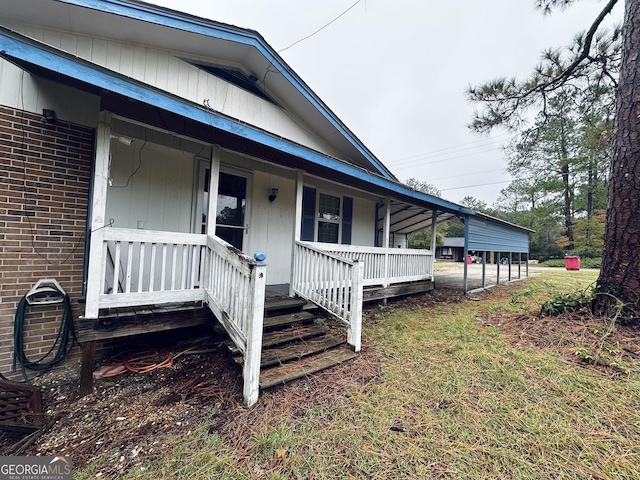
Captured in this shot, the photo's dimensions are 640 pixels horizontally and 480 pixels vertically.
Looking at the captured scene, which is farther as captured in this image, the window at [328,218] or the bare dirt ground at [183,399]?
the window at [328,218]

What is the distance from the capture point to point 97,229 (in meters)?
2.87

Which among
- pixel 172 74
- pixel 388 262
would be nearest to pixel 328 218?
pixel 388 262

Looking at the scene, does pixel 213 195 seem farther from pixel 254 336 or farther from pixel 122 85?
pixel 254 336

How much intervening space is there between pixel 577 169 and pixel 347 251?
3041 centimetres

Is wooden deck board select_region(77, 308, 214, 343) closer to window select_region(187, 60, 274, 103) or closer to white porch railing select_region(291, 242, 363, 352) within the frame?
white porch railing select_region(291, 242, 363, 352)

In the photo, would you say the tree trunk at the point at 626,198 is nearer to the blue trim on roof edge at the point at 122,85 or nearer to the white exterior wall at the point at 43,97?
the blue trim on roof edge at the point at 122,85

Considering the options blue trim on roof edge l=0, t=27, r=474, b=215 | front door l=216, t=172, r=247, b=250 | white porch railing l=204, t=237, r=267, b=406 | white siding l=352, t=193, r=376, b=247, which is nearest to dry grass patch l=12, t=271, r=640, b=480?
white porch railing l=204, t=237, r=267, b=406

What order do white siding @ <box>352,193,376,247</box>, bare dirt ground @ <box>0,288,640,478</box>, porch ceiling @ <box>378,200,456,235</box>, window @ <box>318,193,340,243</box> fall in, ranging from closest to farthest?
bare dirt ground @ <box>0,288,640,478</box>
window @ <box>318,193,340,243</box>
white siding @ <box>352,193,376,247</box>
porch ceiling @ <box>378,200,456,235</box>

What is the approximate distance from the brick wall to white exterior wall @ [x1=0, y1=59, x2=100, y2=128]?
0.11m

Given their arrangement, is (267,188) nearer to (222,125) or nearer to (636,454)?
(222,125)

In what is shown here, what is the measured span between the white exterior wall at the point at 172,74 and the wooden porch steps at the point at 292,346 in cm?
323

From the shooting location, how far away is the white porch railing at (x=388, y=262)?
5.50 meters

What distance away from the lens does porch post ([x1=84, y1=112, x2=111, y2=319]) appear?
9.37 feet

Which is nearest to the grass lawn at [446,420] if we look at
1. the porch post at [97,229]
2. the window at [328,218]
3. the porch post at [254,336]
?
the porch post at [254,336]
